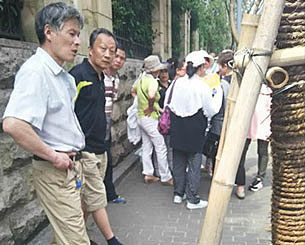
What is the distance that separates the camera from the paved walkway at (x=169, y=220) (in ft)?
10.8

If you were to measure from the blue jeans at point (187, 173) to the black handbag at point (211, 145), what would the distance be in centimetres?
51

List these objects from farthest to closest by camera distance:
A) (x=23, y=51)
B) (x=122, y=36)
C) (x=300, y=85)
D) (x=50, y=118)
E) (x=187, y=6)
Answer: (x=187, y=6) → (x=122, y=36) → (x=23, y=51) → (x=50, y=118) → (x=300, y=85)

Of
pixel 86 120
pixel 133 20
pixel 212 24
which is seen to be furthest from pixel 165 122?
pixel 212 24

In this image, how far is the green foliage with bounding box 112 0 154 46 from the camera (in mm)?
6180

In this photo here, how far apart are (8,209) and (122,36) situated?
4411 millimetres

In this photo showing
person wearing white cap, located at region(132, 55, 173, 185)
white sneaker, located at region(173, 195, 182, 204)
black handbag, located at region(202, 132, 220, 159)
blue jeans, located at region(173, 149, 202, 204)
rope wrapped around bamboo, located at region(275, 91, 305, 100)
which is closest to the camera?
rope wrapped around bamboo, located at region(275, 91, 305, 100)

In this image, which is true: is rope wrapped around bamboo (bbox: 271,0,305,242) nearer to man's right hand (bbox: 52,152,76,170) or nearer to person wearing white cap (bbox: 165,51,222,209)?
man's right hand (bbox: 52,152,76,170)

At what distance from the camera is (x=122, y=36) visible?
637 centimetres

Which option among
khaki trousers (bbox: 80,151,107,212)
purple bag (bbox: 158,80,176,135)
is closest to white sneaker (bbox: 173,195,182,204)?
purple bag (bbox: 158,80,176,135)

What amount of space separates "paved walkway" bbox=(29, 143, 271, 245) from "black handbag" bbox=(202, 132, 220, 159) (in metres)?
0.53

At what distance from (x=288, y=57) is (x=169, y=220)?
3.03m

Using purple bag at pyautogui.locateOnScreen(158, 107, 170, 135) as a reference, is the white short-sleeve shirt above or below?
above

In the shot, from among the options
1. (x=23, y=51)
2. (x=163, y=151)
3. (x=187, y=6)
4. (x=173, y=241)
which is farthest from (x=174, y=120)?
(x=187, y=6)

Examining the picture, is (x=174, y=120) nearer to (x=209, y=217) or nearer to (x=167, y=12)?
(x=209, y=217)
